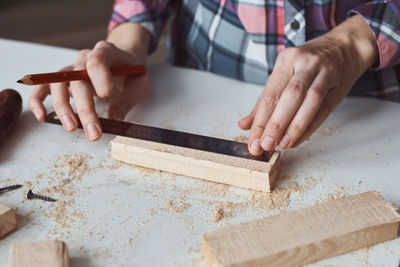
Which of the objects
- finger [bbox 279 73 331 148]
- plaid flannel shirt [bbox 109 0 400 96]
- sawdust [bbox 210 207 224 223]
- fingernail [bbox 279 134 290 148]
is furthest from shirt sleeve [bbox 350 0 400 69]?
sawdust [bbox 210 207 224 223]

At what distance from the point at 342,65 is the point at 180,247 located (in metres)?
0.61

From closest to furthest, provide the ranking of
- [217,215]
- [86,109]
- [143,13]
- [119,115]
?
[217,215]
[86,109]
[119,115]
[143,13]

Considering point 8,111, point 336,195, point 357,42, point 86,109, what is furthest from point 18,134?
point 357,42

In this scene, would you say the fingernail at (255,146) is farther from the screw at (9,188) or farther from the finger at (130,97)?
A: the screw at (9,188)

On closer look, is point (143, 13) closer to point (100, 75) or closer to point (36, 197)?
point (100, 75)

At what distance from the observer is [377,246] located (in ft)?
2.72

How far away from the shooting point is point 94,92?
4.11 ft

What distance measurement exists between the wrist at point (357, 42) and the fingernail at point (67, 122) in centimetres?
71

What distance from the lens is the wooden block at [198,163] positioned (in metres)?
0.97

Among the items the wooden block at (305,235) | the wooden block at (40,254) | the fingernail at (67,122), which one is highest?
the wooden block at (40,254)

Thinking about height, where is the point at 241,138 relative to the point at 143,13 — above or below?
below

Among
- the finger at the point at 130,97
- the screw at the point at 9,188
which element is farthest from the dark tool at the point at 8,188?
the finger at the point at 130,97

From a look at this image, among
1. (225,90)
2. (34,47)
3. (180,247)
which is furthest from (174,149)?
(34,47)

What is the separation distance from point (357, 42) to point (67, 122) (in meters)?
0.79
